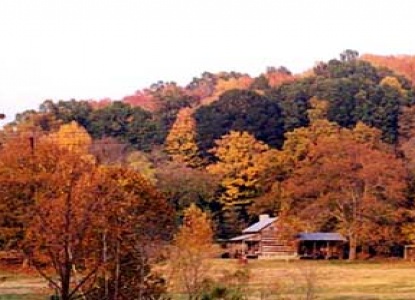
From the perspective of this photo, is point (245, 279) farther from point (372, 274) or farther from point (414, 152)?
point (414, 152)

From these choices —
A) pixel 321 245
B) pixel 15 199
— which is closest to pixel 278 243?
pixel 321 245

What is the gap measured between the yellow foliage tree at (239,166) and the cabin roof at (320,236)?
4438mm

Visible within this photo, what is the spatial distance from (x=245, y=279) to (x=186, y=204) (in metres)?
27.4

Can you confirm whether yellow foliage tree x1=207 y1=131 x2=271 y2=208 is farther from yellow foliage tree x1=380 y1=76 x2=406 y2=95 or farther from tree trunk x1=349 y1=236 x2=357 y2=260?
yellow foliage tree x1=380 y1=76 x2=406 y2=95

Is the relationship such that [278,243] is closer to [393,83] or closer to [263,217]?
[263,217]

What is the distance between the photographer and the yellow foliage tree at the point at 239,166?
46.8m

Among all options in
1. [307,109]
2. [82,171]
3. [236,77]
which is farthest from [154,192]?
[236,77]

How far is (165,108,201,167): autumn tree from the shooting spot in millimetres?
51188

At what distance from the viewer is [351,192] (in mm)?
42750

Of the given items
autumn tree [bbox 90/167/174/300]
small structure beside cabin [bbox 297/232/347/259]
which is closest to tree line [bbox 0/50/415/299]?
small structure beside cabin [bbox 297/232/347/259]

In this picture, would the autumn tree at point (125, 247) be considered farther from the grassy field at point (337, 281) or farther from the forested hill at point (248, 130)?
the forested hill at point (248, 130)

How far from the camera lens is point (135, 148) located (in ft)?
171

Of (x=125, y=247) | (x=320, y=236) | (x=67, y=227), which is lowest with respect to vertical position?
(x=320, y=236)

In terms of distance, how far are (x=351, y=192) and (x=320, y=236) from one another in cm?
247
